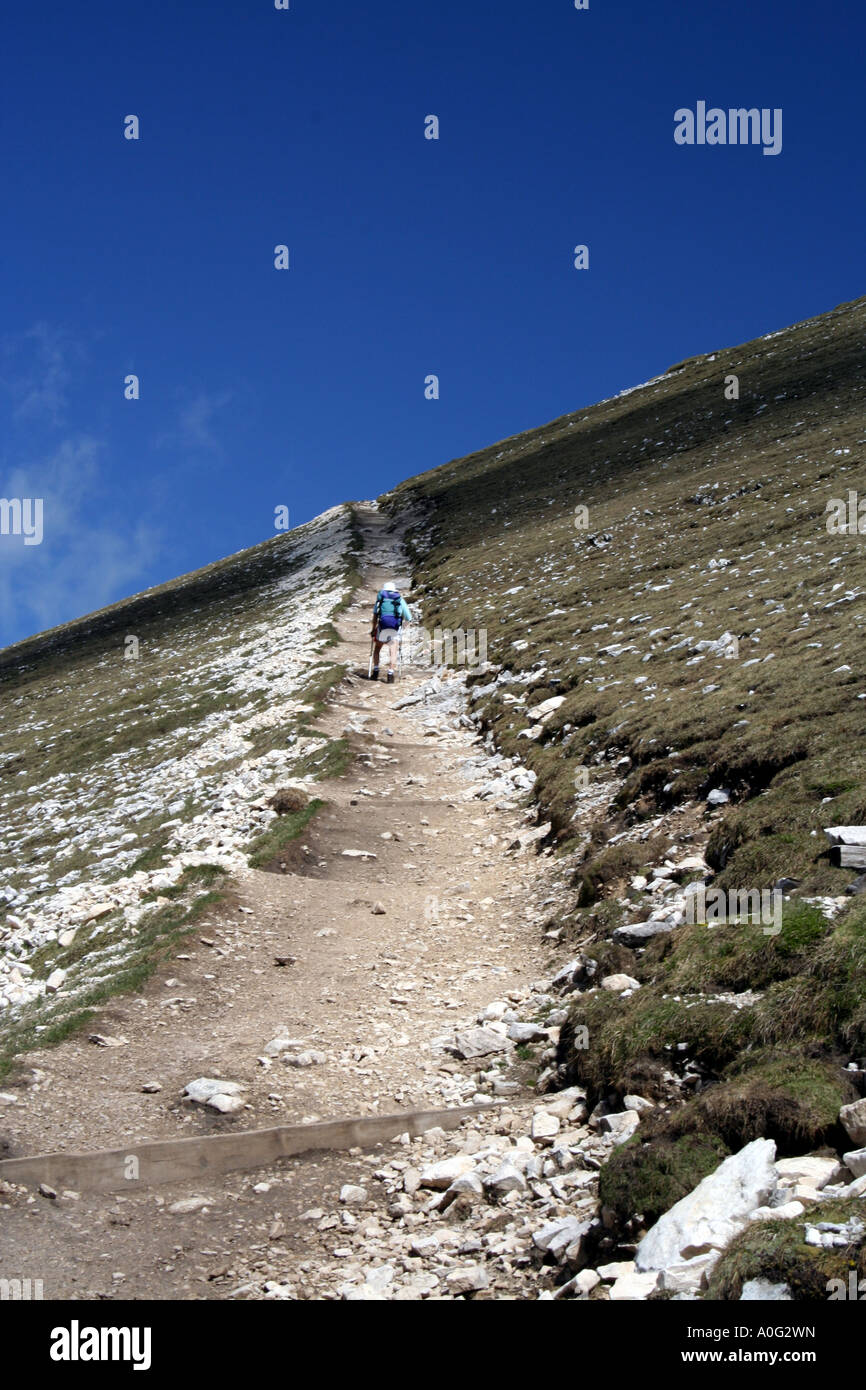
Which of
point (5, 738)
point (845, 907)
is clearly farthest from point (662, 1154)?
point (5, 738)

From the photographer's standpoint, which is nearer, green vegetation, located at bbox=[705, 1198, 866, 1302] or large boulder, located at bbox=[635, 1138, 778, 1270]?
green vegetation, located at bbox=[705, 1198, 866, 1302]

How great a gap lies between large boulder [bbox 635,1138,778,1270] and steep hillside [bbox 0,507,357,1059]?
7737 mm

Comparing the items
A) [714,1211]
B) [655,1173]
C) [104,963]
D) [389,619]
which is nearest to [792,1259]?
[714,1211]

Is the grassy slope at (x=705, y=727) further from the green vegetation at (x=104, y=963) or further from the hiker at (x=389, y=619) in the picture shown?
the green vegetation at (x=104, y=963)

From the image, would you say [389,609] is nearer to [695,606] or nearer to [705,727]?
[695,606]

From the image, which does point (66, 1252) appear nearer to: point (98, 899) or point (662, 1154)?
point (662, 1154)

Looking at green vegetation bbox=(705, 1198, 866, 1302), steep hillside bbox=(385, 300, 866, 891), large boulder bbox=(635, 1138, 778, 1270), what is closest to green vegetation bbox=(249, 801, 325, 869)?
steep hillside bbox=(385, 300, 866, 891)

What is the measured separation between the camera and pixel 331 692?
27.5 metres

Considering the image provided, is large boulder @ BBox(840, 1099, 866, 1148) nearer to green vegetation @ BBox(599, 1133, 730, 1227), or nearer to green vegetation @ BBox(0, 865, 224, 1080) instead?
green vegetation @ BBox(599, 1133, 730, 1227)

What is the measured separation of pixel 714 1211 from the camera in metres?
5.91

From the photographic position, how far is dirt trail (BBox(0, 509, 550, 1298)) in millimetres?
7555

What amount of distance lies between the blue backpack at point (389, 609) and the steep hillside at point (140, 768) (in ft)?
7.41

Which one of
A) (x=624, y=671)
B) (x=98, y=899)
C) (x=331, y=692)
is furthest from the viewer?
(x=331, y=692)

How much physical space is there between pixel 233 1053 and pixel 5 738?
3116 cm
